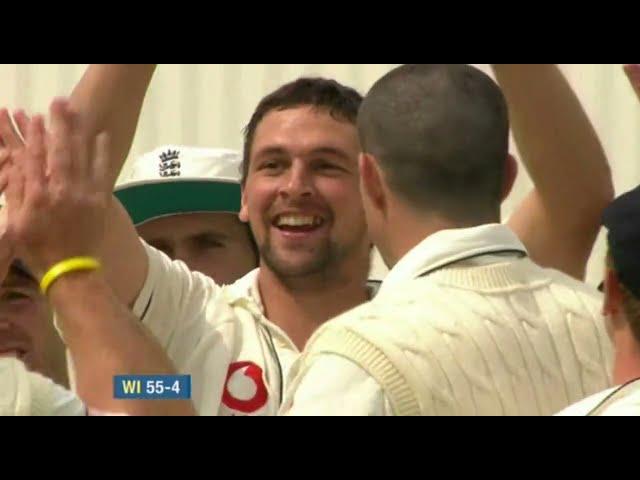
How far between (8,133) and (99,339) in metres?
0.32

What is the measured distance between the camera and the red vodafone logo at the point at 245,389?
261 centimetres

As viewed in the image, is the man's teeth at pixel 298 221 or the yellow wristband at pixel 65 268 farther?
the man's teeth at pixel 298 221

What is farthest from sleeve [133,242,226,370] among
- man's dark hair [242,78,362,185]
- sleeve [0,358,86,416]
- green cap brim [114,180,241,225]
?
sleeve [0,358,86,416]

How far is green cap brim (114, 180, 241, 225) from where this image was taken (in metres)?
3.27

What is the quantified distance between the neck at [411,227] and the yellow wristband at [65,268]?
46 centimetres

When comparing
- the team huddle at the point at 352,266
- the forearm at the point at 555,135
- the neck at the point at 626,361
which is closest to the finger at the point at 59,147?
the team huddle at the point at 352,266

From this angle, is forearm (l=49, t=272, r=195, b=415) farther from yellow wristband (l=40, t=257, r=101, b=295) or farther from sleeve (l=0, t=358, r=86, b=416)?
sleeve (l=0, t=358, r=86, b=416)

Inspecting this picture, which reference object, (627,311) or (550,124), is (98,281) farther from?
(550,124)

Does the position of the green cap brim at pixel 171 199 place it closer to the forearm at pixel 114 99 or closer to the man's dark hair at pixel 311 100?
the man's dark hair at pixel 311 100

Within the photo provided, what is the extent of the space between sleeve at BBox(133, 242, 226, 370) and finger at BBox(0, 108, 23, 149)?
70 cm

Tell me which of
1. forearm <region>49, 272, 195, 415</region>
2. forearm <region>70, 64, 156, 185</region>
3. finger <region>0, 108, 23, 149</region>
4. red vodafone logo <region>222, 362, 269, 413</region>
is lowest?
forearm <region>49, 272, 195, 415</region>

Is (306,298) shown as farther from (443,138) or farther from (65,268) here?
(65,268)

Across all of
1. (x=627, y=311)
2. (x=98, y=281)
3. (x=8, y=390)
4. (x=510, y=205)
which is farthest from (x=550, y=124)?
(x=510, y=205)

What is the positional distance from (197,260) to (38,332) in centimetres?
56
